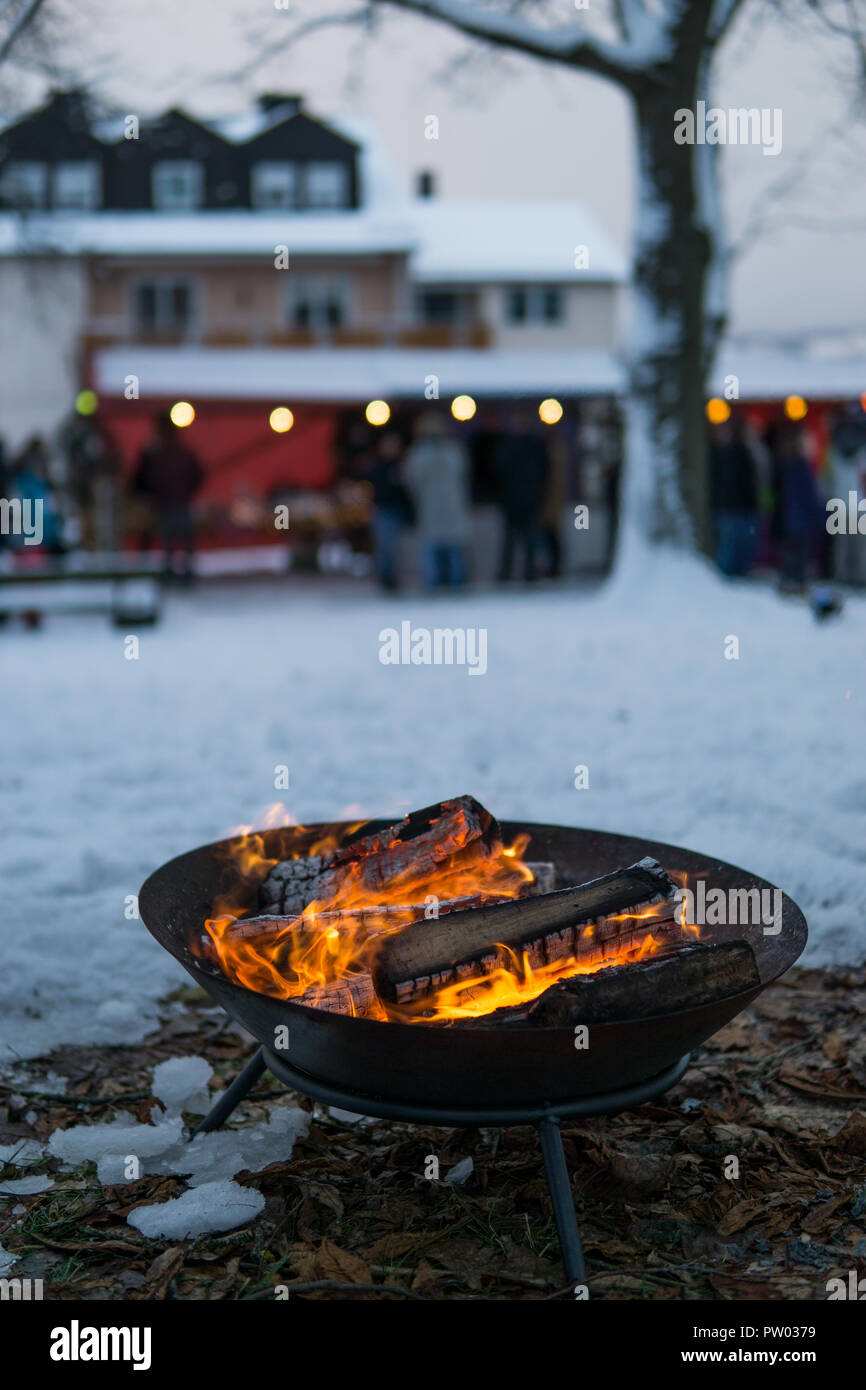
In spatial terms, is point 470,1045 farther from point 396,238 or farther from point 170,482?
point 396,238

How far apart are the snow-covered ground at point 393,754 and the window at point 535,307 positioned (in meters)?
23.6

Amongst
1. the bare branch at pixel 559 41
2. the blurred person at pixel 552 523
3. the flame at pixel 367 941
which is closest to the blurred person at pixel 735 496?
the blurred person at pixel 552 523

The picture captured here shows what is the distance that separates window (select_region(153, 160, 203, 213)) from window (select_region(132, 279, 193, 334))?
3.33m

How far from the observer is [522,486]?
15.6 meters

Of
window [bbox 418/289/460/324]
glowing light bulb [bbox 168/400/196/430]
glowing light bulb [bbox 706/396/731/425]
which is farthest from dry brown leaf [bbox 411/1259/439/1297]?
window [bbox 418/289/460/324]

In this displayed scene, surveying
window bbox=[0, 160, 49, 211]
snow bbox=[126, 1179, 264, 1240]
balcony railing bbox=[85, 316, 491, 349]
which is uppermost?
balcony railing bbox=[85, 316, 491, 349]

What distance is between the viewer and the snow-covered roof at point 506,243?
Answer: 3272 centimetres

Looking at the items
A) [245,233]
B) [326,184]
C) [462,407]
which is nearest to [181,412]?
[462,407]

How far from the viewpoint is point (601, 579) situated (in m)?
17.6

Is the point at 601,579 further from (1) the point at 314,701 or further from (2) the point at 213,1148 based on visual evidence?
(2) the point at 213,1148

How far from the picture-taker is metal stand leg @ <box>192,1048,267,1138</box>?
3053mm

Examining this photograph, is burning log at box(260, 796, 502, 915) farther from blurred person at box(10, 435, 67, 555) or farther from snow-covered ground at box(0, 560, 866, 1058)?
blurred person at box(10, 435, 67, 555)

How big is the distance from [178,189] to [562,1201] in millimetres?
36180

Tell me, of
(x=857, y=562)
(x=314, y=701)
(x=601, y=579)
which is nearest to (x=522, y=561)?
(x=601, y=579)
